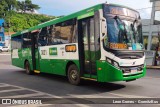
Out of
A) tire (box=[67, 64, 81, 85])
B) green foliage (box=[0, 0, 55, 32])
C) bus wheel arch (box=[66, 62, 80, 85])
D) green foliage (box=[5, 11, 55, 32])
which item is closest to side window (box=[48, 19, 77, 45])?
bus wheel arch (box=[66, 62, 80, 85])

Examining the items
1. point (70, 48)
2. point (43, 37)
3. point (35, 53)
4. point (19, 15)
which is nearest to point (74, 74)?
point (70, 48)

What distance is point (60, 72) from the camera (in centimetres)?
1302

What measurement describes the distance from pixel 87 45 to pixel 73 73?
5.48ft

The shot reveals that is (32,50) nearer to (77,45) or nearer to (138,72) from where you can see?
(77,45)

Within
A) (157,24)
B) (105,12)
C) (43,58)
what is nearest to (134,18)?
(105,12)

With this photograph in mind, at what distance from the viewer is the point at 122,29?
396 inches

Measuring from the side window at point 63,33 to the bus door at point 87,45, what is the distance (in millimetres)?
491

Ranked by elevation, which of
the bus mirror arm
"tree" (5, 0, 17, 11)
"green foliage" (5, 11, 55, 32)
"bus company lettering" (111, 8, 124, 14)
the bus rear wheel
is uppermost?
"tree" (5, 0, 17, 11)

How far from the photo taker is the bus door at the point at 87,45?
1054 centimetres

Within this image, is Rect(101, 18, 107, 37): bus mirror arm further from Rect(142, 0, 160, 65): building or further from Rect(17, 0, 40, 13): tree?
Rect(17, 0, 40, 13): tree

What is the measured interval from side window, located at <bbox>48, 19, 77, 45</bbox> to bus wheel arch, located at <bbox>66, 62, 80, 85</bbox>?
1.07 meters

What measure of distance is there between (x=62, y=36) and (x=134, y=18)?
Answer: 358cm

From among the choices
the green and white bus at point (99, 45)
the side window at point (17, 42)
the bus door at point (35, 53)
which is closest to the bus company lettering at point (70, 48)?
the green and white bus at point (99, 45)

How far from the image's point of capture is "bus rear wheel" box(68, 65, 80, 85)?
11552mm
